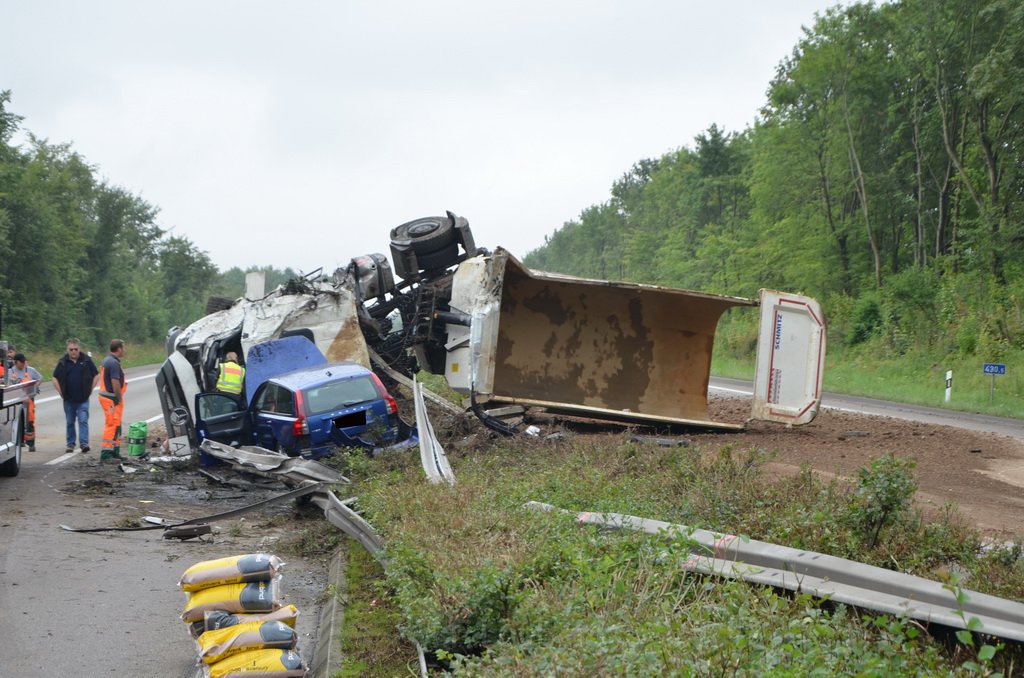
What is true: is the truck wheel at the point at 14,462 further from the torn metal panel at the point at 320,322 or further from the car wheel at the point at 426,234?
the car wheel at the point at 426,234

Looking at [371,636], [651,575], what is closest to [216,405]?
[371,636]

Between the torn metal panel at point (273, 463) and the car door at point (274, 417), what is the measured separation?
0.24 meters

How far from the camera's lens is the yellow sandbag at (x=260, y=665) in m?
5.27

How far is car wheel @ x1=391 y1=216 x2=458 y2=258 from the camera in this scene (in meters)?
16.3

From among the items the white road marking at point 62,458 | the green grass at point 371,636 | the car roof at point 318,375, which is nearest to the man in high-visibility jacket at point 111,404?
the white road marking at point 62,458

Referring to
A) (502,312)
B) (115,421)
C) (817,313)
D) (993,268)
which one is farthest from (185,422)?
(993,268)

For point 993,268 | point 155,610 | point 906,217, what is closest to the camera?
point 155,610

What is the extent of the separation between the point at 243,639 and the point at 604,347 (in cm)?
1005

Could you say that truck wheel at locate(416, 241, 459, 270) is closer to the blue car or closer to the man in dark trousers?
the blue car

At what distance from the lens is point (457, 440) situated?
1342 centimetres

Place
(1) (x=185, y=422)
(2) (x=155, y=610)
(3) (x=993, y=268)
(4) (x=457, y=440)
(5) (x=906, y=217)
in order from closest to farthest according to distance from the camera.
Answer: (2) (x=155, y=610)
(4) (x=457, y=440)
(1) (x=185, y=422)
(3) (x=993, y=268)
(5) (x=906, y=217)

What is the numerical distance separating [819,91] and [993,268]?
1329 cm

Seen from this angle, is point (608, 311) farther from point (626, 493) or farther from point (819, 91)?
point (819, 91)

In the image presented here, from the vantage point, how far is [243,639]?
544 cm
